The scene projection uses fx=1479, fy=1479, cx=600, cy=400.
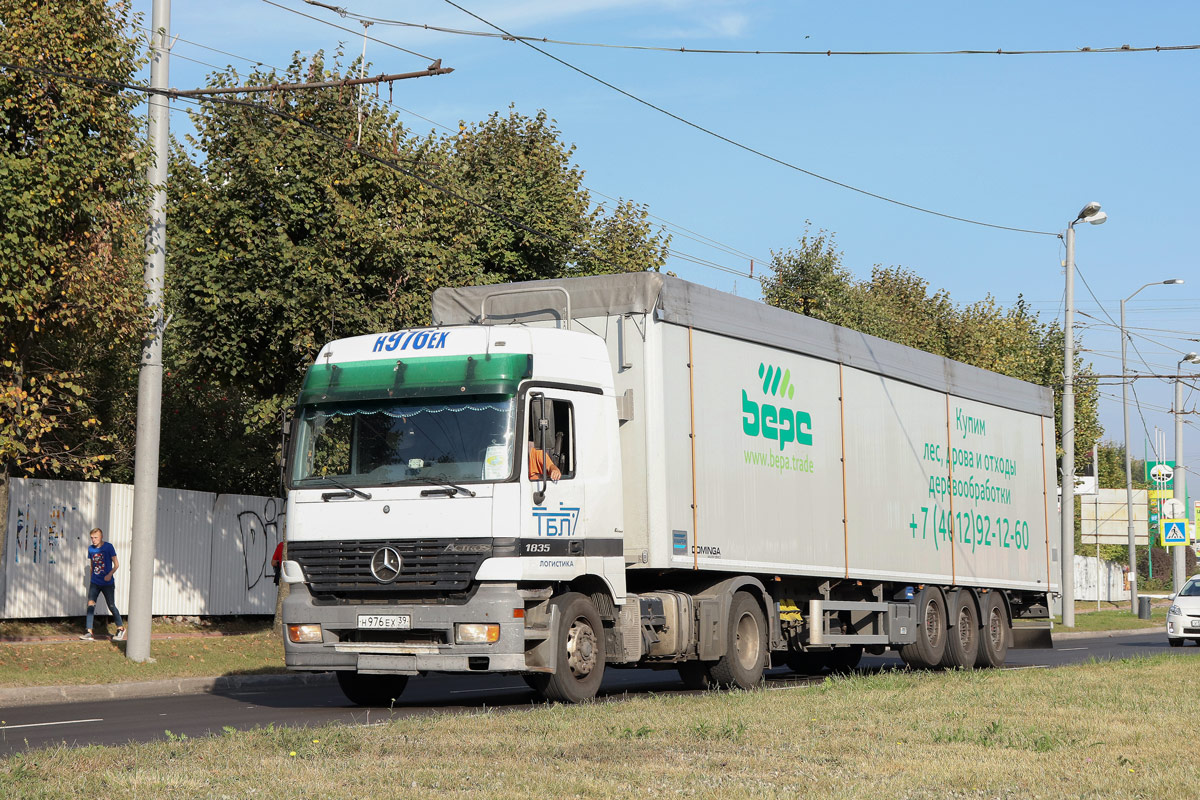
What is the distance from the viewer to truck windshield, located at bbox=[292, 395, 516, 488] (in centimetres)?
1282

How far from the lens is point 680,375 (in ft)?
48.1

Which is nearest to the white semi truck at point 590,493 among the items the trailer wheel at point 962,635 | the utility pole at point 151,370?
the trailer wheel at point 962,635

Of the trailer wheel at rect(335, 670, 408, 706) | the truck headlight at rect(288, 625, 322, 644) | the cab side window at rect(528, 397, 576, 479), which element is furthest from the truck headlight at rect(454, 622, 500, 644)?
the trailer wheel at rect(335, 670, 408, 706)

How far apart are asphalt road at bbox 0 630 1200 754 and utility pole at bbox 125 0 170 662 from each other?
2.49 m

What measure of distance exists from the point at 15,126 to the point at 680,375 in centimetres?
919

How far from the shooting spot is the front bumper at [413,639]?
41.5ft

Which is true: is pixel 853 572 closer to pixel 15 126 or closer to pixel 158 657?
pixel 158 657

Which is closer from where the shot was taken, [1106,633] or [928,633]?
[928,633]

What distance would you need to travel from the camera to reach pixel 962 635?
20547 millimetres

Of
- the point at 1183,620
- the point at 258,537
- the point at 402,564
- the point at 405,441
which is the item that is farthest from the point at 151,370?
the point at 1183,620

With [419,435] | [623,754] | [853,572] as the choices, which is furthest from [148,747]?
[853,572]

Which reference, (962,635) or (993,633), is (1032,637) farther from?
(962,635)

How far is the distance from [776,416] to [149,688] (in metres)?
7.97

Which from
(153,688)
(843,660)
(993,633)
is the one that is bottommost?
(153,688)
